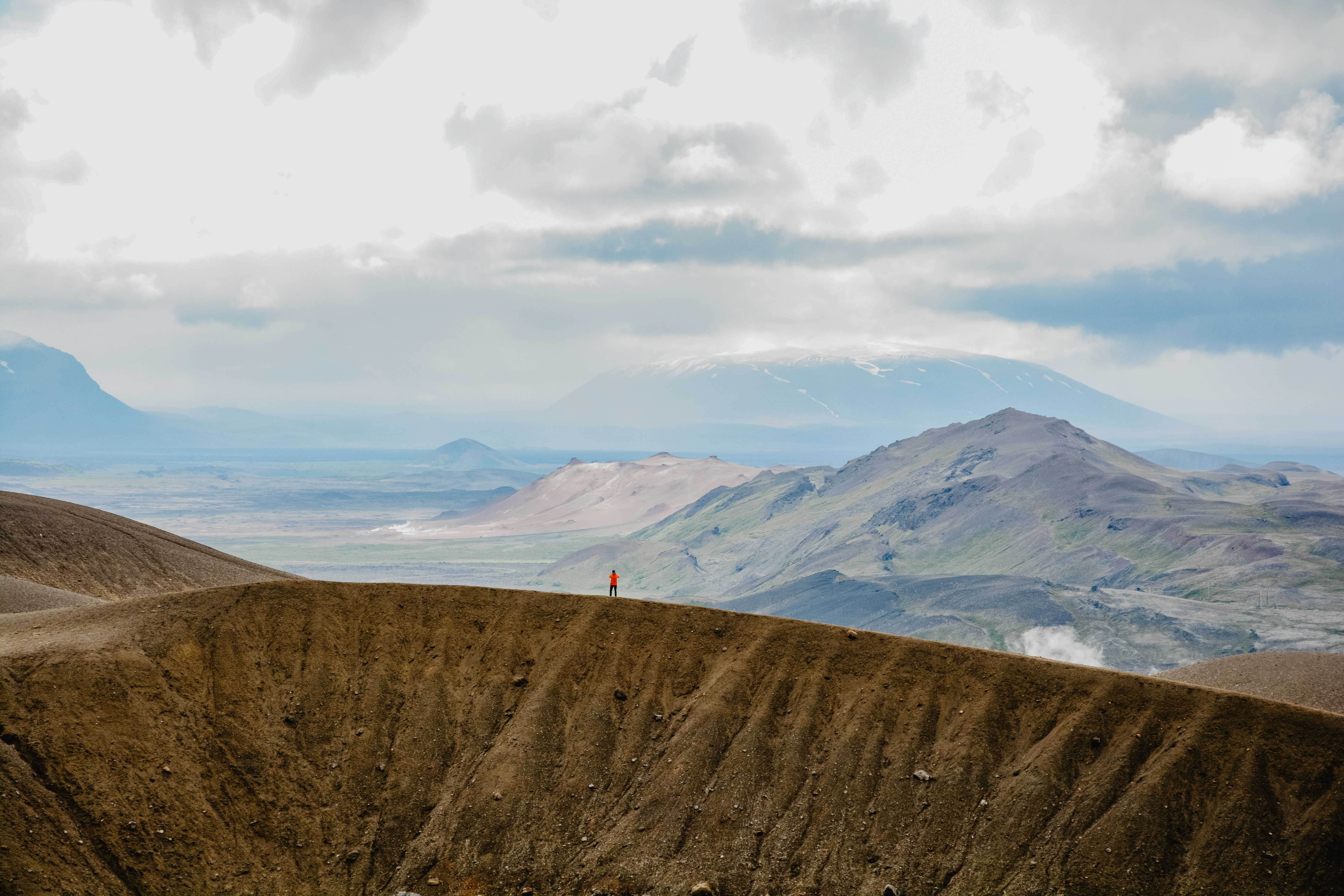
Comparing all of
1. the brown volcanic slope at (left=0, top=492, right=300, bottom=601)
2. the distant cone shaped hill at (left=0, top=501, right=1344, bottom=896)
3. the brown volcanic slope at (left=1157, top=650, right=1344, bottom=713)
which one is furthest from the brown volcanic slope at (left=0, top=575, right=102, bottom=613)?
the brown volcanic slope at (left=1157, top=650, right=1344, bottom=713)

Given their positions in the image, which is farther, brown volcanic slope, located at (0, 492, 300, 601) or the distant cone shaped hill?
brown volcanic slope, located at (0, 492, 300, 601)

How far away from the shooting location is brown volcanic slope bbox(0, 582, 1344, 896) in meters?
30.8

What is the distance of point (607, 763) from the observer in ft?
117

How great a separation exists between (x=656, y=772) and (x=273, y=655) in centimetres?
1599

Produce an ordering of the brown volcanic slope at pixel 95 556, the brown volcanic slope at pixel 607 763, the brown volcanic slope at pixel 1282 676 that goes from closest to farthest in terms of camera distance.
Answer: the brown volcanic slope at pixel 607 763 → the brown volcanic slope at pixel 1282 676 → the brown volcanic slope at pixel 95 556

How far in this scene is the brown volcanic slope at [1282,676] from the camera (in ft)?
176

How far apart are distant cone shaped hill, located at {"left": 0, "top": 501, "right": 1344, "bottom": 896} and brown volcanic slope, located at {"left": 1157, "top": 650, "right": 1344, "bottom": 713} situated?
2077cm

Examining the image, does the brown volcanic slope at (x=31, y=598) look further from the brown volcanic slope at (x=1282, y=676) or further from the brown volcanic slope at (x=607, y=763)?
the brown volcanic slope at (x=1282, y=676)

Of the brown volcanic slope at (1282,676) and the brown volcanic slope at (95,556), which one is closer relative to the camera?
the brown volcanic slope at (1282,676)

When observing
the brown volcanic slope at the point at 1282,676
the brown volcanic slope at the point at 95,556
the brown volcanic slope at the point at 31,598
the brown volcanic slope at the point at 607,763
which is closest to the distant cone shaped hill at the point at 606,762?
the brown volcanic slope at the point at 607,763

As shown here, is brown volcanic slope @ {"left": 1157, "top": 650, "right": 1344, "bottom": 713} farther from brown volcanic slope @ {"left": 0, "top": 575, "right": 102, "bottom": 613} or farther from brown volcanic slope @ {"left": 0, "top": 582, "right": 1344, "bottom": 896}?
brown volcanic slope @ {"left": 0, "top": 575, "right": 102, "bottom": 613}

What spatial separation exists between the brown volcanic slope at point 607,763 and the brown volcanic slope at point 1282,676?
2096 centimetres

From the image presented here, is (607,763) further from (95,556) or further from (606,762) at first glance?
(95,556)


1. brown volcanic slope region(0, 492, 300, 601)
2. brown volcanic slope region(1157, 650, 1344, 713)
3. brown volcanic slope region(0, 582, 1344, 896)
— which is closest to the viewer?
brown volcanic slope region(0, 582, 1344, 896)
